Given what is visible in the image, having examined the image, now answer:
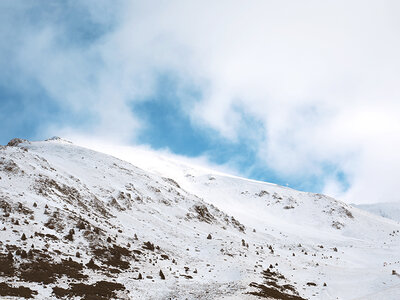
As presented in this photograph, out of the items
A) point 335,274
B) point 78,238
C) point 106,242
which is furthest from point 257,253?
point 78,238

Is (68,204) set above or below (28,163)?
below

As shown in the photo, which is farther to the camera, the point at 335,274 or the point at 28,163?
the point at 28,163

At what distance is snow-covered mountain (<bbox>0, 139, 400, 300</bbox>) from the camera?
950 inches

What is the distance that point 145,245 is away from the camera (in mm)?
36969

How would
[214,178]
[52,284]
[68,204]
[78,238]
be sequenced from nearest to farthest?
[52,284] < [78,238] < [68,204] < [214,178]

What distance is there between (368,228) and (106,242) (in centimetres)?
7829

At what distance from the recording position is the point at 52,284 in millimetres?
21344

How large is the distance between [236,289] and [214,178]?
92.7m

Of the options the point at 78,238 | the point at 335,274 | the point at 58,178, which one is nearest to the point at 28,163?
the point at 58,178

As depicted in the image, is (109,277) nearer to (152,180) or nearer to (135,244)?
(135,244)

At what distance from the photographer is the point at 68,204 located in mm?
39281

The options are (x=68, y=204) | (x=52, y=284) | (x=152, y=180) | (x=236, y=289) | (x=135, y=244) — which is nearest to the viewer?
(x=52, y=284)

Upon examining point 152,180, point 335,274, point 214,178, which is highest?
point 214,178

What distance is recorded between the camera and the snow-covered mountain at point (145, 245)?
2412 cm
